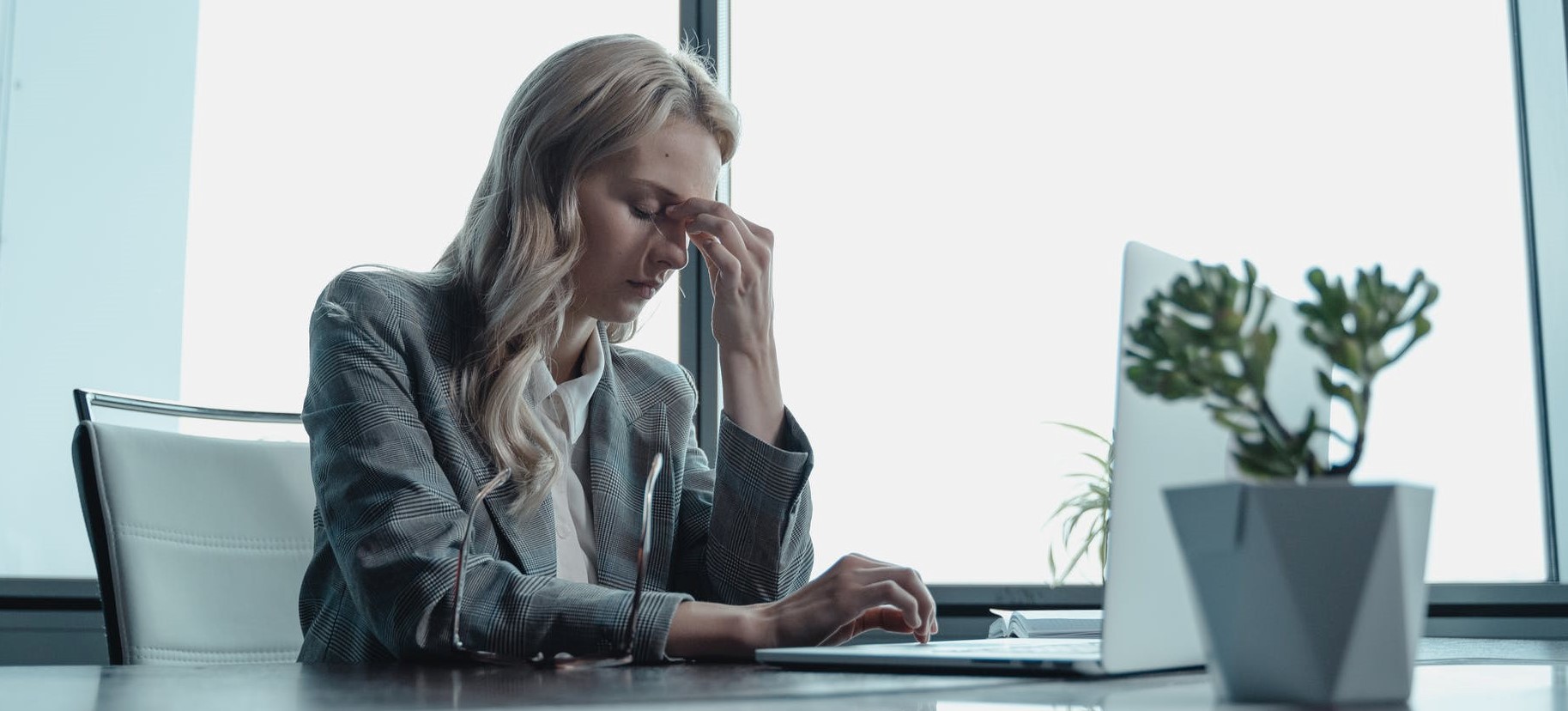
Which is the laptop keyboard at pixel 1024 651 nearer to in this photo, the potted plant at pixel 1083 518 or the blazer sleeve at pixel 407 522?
the blazer sleeve at pixel 407 522

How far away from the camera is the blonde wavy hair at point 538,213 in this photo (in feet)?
4.62

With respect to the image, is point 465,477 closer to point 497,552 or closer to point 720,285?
point 497,552

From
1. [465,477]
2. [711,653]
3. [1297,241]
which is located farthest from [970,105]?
[711,653]

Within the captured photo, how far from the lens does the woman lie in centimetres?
112

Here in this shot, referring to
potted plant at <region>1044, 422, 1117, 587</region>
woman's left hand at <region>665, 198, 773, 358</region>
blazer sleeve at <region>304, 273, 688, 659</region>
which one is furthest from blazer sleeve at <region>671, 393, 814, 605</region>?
potted plant at <region>1044, 422, 1117, 587</region>

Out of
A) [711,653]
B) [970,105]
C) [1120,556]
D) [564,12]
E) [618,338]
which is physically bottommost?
[711,653]

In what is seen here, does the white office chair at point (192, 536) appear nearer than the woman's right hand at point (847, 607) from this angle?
No

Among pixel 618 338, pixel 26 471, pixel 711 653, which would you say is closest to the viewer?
pixel 711 653

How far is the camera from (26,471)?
7.41ft

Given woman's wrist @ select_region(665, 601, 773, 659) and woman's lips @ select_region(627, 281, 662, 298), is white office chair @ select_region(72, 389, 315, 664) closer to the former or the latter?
woman's lips @ select_region(627, 281, 662, 298)

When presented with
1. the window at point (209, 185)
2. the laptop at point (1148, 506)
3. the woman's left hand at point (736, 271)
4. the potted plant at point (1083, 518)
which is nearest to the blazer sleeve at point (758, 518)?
the woman's left hand at point (736, 271)

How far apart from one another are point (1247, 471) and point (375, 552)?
2.71 feet

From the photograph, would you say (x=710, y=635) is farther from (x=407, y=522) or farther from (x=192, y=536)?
(x=192, y=536)

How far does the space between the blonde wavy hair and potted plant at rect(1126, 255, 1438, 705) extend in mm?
935
